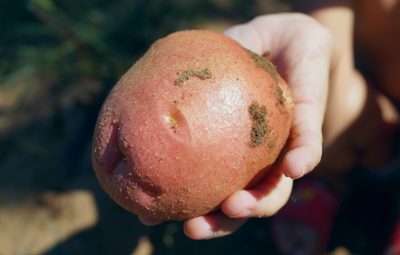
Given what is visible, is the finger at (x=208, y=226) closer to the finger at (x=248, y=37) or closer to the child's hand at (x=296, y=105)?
the child's hand at (x=296, y=105)

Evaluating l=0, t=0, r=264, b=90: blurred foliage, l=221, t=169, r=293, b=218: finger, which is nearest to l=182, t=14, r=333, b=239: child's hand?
l=221, t=169, r=293, b=218: finger

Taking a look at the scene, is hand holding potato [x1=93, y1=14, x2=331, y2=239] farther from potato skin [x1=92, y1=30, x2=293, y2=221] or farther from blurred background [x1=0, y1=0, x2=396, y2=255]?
blurred background [x1=0, y1=0, x2=396, y2=255]

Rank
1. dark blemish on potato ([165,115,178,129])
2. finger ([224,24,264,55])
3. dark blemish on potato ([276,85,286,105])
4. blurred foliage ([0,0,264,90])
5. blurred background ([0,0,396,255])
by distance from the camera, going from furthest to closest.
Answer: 1. blurred foliage ([0,0,264,90])
2. blurred background ([0,0,396,255])
3. finger ([224,24,264,55])
4. dark blemish on potato ([276,85,286,105])
5. dark blemish on potato ([165,115,178,129])

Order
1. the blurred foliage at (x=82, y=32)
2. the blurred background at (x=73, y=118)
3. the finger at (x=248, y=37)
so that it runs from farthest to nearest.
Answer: the blurred foliage at (x=82, y=32) < the blurred background at (x=73, y=118) < the finger at (x=248, y=37)

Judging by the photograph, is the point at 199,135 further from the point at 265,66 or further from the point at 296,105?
the point at 296,105

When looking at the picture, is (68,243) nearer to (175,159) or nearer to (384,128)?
(175,159)

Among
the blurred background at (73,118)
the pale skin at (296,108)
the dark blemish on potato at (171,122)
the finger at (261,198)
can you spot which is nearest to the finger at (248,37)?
the pale skin at (296,108)
